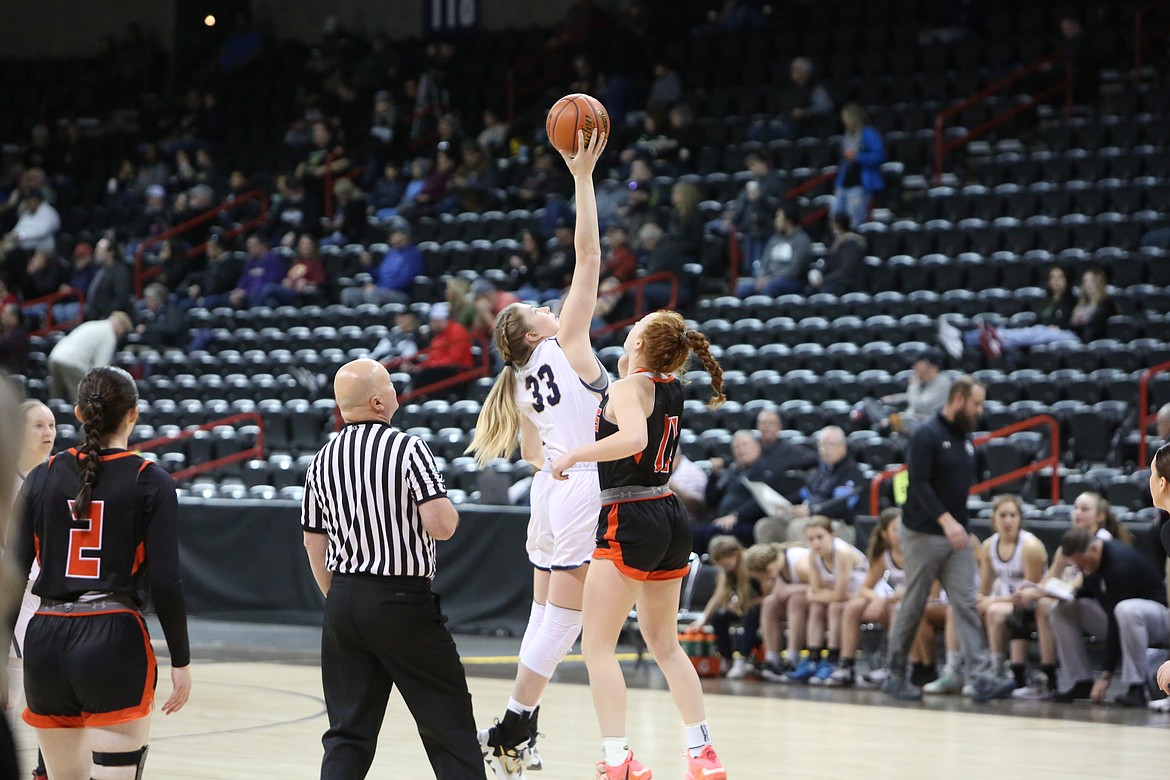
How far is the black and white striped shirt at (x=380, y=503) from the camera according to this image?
4.89 meters

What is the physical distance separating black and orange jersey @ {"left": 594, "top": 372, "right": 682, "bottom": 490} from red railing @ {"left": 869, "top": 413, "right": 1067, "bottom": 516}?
6.07 m

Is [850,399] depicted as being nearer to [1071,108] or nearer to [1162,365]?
[1162,365]

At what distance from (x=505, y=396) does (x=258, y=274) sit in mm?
13706

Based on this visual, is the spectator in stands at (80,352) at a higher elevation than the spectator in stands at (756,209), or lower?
lower

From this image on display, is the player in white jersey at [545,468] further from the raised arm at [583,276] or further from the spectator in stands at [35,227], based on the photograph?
the spectator in stands at [35,227]

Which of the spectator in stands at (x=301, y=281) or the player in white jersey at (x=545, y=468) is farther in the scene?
the spectator in stands at (x=301, y=281)

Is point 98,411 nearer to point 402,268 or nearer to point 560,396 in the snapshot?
point 560,396

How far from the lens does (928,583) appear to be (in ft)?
31.4

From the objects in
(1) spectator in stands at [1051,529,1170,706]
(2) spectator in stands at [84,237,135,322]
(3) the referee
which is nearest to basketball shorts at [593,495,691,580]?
(3) the referee

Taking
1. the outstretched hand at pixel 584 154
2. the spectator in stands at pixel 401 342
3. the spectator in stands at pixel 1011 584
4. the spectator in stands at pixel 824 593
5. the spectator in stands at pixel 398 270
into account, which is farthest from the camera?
the spectator in stands at pixel 398 270

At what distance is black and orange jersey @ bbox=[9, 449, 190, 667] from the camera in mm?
4793

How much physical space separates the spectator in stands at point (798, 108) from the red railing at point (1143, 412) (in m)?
6.19

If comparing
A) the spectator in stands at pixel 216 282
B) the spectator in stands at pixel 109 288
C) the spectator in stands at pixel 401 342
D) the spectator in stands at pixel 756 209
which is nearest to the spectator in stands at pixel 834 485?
the spectator in stands at pixel 756 209

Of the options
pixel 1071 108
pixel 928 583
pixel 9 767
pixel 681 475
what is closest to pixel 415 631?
pixel 9 767
